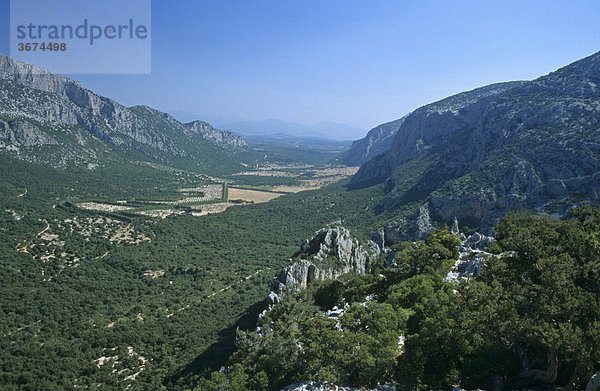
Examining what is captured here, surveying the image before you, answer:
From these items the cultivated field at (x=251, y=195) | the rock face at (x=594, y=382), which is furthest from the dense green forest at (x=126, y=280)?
the rock face at (x=594, y=382)

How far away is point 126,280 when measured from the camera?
6662 cm

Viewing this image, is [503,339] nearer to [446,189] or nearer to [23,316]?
[23,316]

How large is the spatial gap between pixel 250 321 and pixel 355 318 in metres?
23.9

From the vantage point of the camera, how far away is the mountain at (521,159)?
212ft

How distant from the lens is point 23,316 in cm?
4884

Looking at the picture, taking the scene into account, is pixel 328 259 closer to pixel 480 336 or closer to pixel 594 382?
pixel 480 336

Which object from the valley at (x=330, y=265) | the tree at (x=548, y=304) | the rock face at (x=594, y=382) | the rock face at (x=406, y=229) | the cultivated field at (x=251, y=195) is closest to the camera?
the rock face at (x=594, y=382)

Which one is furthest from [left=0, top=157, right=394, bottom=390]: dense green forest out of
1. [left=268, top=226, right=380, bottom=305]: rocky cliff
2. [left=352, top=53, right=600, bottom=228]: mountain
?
[left=352, top=53, right=600, bottom=228]: mountain

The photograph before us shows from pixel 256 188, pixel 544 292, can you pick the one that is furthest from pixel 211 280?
pixel 256 188

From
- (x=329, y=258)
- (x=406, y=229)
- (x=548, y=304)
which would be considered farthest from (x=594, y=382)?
(x=406, y=229)

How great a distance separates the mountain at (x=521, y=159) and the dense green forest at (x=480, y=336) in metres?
45.0

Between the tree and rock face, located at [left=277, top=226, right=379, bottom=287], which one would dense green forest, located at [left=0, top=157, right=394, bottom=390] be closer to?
rock face, located at [left=277, top=226, right=379, bottom=287]

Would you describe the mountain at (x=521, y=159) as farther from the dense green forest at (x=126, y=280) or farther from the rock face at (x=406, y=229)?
the dense green forest at (x=126, y=280)

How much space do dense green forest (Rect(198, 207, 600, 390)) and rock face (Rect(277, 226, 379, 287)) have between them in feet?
62.6
